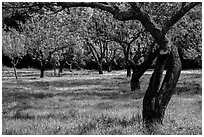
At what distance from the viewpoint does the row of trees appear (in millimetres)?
10258

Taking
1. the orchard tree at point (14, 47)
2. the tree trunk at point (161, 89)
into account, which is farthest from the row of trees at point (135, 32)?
the orchard tree at point (14, 47)

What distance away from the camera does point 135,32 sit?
31969 mm

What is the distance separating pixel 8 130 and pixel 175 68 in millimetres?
5100

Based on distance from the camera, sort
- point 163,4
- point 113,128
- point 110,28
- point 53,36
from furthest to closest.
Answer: point 53,36, point 110,28, point 163,4, point 113,128

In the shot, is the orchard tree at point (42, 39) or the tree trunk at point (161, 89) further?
the orchard tree at point (42, 39)

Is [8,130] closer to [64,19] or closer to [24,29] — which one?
[64,19]

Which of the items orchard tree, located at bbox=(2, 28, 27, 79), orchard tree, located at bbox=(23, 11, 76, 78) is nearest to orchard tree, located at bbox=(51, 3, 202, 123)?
orchard tree, located at bbox=(23, 11, 76, 78)

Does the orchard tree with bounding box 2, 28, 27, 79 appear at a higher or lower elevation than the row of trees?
lower

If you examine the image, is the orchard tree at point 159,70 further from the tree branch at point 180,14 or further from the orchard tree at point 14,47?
the orchard tree at point 14,47

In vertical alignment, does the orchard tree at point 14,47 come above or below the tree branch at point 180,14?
below

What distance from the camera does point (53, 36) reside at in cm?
5100

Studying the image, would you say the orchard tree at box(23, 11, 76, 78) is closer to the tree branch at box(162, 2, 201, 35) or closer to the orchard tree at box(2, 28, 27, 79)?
the orchard tree at box(2, 28, 27, 79)

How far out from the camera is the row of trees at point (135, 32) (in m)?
10.3

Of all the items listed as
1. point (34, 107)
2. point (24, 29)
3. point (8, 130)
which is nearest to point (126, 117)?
point (8, 130)
